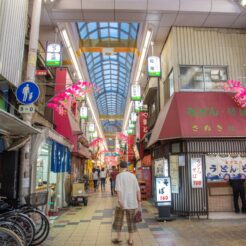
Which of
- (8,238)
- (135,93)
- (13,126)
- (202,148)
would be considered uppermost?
(135,93)

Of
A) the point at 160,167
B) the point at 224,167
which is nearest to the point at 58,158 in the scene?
the point at 160,167

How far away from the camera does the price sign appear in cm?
920

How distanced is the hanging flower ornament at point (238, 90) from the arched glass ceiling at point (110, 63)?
6.18m

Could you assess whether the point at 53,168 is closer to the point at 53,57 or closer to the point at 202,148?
the point at 53,57

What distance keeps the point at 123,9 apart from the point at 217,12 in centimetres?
395

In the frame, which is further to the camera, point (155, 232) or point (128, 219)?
point (155, 232)

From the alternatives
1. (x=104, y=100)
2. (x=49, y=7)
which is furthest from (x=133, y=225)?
(x=104, y=100)

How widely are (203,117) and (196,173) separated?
221 centimetres

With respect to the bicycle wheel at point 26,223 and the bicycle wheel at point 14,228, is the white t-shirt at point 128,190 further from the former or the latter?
the bicycle wheel at point 14,228

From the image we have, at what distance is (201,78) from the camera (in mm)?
11406

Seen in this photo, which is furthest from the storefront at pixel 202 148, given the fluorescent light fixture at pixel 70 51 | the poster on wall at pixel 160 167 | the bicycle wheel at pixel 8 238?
the bicycle wheel at pixel 8 238

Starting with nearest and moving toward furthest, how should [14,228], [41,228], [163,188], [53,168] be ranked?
Result: [14,228] < [41,228] < [163,188] < [53,168]

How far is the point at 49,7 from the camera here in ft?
34.2

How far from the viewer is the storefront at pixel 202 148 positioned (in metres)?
9.77
